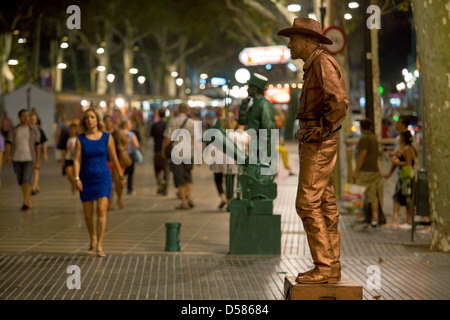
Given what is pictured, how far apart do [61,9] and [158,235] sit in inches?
1226

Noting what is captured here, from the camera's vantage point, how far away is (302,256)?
37.6 ft

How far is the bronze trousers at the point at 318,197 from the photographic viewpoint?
6.84 m

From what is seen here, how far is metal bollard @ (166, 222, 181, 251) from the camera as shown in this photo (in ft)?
38.1

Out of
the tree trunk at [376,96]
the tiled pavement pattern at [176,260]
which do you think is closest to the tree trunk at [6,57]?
the tree trunk at [376,96]

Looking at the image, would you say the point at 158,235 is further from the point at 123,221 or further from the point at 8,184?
the point at 8,184

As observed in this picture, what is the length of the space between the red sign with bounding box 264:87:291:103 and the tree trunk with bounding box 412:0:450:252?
43.3 meters

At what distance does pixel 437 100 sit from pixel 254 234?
113 inches

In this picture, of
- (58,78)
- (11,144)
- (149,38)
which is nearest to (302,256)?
(11,144)

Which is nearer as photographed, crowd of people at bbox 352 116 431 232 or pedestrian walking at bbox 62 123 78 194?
crowd of people at bbox 352 116 431 232

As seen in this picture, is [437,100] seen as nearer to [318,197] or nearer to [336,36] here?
[318,197]

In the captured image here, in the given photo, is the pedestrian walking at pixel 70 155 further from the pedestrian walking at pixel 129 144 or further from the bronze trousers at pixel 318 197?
the bronze trousers at pixel 318 197

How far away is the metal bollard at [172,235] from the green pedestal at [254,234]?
2.29 feet

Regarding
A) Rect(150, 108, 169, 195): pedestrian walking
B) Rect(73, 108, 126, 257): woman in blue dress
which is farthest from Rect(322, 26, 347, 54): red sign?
Rect(73, 108, 126, 257): woman in blue dress

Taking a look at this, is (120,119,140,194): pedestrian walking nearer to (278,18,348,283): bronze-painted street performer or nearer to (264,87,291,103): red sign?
(278,18,348,283): bronze-painted street performer
